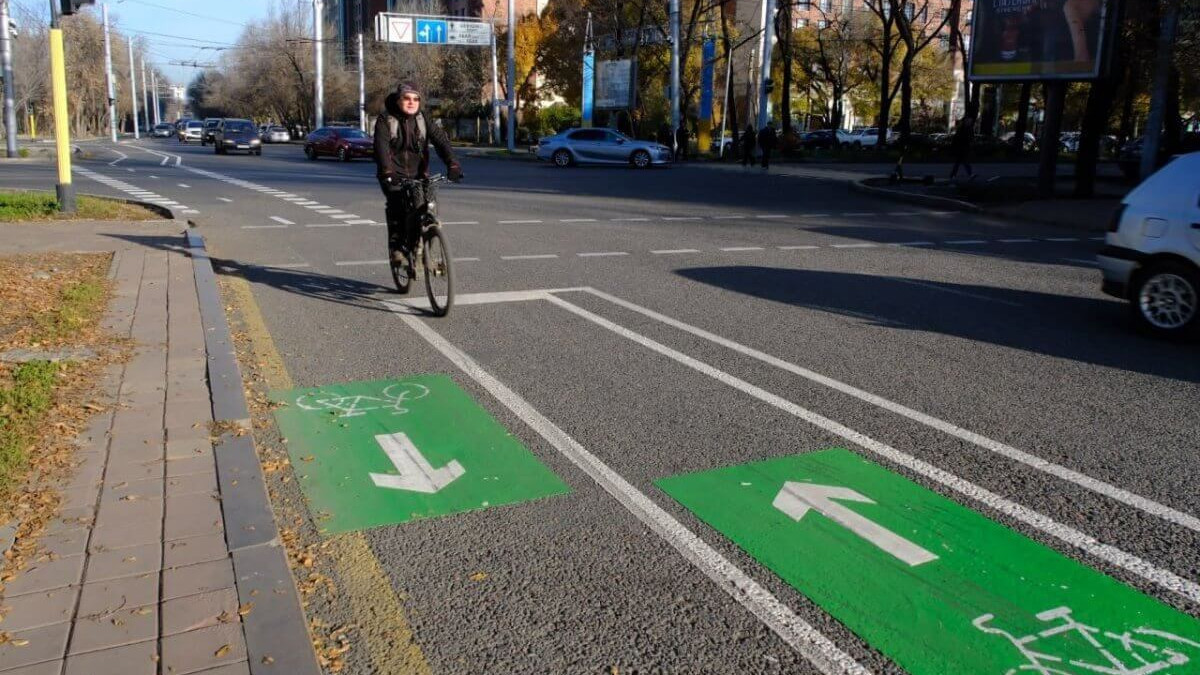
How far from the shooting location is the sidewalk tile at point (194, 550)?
3650 mm

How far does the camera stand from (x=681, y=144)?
4375 cm

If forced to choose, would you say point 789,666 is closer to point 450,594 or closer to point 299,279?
point 450,594

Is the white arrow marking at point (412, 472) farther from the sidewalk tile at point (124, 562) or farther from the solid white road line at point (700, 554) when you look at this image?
the sidewalk tile at point (124, 562)

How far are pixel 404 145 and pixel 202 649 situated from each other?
6157mm

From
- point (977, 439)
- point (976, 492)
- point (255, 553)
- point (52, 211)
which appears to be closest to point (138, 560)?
point (255, 553)

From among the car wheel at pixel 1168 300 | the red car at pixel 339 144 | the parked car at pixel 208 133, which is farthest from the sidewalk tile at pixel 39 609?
the parked car at pixel 208 133

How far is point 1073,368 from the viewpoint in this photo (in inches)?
276

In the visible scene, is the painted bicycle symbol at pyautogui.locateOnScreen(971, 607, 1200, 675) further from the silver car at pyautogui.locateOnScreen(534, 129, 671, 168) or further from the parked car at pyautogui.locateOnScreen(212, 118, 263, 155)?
the parked car at pyautogui.locateOnScreen(212, 118, 263, 155)

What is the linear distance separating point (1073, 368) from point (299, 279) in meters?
7.55

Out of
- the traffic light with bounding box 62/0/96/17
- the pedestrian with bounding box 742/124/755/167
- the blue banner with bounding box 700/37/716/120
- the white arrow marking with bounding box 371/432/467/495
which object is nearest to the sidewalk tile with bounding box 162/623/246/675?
the white arrow marking with bounding box 371/432/467/495

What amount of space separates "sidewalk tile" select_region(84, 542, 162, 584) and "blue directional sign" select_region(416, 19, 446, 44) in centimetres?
5197

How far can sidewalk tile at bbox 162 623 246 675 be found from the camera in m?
2.99

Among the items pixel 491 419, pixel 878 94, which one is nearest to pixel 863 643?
pixel 491 419

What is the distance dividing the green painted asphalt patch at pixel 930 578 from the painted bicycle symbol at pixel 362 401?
2.07 metres
